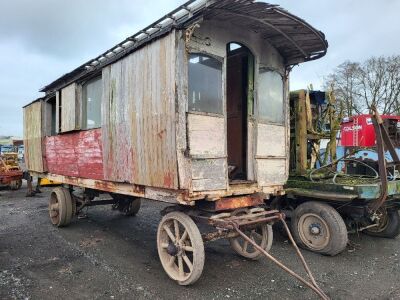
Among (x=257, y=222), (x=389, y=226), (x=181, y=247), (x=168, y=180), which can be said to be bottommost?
(x=389, y=226)

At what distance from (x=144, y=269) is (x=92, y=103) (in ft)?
11.1

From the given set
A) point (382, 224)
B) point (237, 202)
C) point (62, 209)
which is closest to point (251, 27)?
point (237, 202)

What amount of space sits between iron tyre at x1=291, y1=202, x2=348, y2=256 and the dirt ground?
20 cm

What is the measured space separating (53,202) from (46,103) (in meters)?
2.66

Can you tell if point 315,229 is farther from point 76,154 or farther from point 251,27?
point 76,154

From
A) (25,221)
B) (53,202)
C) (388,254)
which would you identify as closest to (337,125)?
(388,254)

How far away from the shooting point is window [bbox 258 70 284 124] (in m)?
5.88

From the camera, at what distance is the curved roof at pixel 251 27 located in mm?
4492

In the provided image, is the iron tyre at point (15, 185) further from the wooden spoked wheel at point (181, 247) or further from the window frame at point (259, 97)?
the window frame at point (259, 97)

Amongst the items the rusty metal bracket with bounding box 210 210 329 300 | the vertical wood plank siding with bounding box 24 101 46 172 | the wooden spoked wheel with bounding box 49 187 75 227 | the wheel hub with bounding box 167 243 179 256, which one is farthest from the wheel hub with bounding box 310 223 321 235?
the vertical wood plank siding with bounding box 24 101 46 172

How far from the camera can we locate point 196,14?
4391mm

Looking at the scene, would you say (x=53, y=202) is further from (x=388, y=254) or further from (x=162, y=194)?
(x=388, y=254)

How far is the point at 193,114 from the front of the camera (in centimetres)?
472

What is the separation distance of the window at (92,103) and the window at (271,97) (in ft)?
9.59
